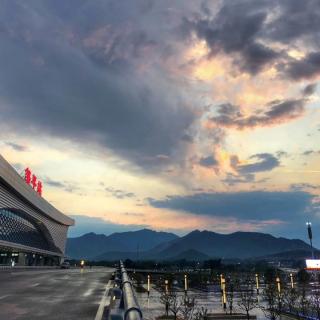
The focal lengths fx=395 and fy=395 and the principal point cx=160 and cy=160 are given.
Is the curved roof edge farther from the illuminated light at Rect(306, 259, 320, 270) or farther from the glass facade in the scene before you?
the illuminated light at Rect(306, 259, 320, 270)

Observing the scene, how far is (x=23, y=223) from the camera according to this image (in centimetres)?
11694

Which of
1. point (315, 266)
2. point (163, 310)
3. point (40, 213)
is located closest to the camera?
point (163, 310)

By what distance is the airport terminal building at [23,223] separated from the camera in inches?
3541

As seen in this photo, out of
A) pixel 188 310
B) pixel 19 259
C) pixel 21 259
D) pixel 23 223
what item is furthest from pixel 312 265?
pixel 188 310

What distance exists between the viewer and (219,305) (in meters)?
29.8

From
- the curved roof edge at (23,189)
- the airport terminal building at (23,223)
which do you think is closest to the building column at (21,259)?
the airport terminal building at (23,223)

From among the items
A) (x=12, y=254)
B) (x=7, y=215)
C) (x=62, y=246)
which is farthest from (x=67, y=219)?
(x=7, y=215)

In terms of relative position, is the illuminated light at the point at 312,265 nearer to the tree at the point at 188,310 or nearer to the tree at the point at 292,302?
the tree at the point at 292,302

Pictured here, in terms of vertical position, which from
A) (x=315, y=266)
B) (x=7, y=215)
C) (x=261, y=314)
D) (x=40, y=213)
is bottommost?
(x=261, y=314)

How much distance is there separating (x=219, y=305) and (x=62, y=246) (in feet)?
572

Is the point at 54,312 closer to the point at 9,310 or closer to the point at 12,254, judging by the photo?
the point at 9,310

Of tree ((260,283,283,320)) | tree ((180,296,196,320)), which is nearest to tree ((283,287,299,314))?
tree ((260,283,283,320))

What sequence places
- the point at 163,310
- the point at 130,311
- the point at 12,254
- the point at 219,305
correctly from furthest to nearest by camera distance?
the point at 12,254
the point at 219,305
the point at 163,310
the point at 130,311

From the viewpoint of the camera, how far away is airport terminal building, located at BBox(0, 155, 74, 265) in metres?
89.9
